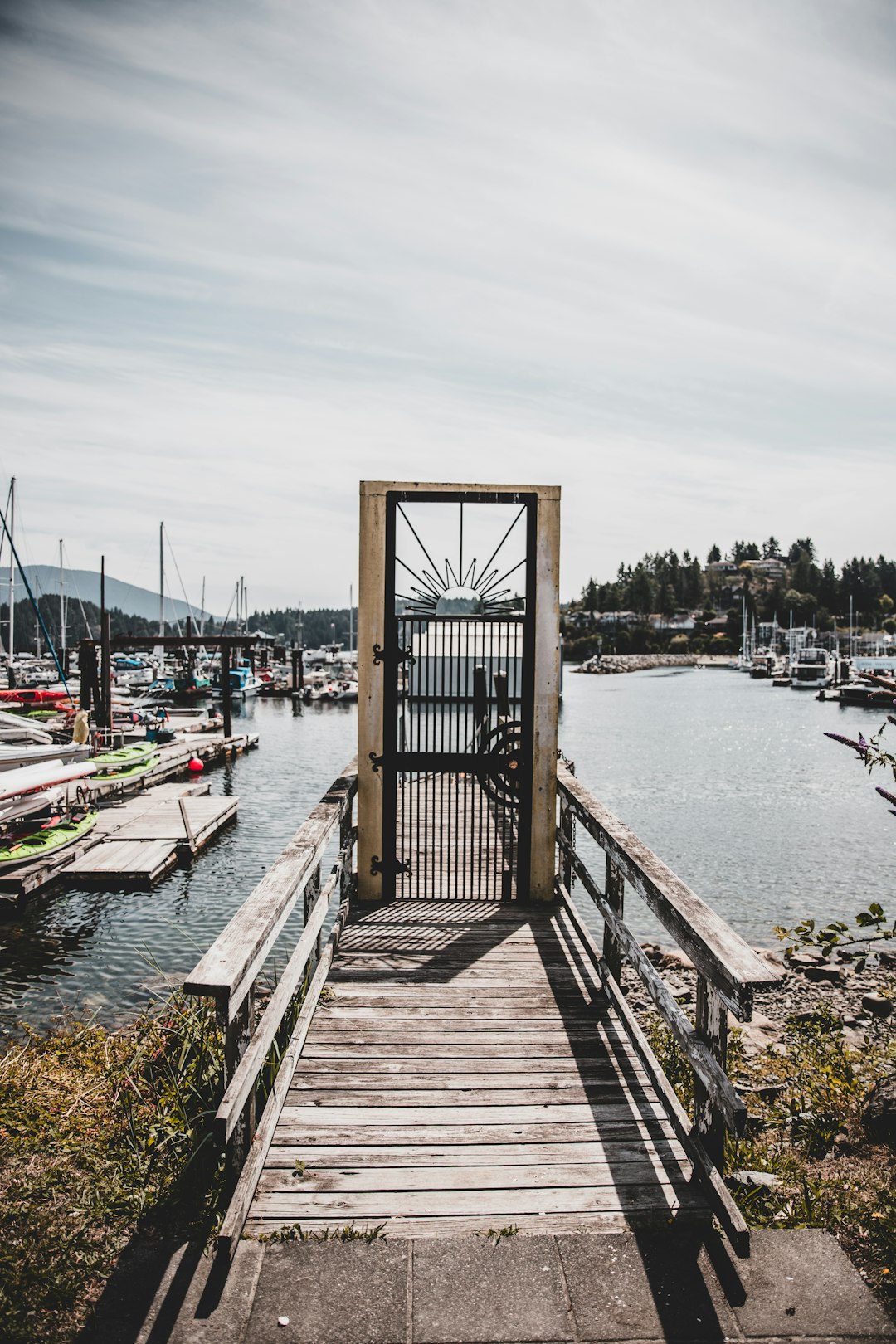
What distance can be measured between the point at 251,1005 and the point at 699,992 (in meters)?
1.88

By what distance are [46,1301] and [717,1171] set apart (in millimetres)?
2473

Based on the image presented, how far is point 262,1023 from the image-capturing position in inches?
151

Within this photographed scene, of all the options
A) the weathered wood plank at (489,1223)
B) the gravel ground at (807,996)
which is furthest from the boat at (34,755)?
the weathered wood plank at (489,1223)

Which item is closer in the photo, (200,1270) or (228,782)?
(200,1270)

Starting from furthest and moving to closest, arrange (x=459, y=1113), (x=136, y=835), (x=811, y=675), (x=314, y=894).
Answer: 1. (x=811, y=675)
2. (x=136, y=835)
3. (x=314, y=894)
4. (x=459, y=1113)

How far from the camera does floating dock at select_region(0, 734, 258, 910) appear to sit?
15.7m

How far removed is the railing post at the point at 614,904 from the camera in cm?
540

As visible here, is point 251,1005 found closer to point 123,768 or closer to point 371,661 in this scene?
point 371,661

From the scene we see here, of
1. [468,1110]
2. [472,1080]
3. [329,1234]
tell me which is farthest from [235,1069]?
[472,1080]

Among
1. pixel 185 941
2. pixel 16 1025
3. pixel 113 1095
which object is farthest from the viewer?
pixel 185 941

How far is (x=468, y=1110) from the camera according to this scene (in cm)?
420

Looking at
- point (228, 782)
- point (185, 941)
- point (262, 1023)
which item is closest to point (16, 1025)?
point (185, 941)

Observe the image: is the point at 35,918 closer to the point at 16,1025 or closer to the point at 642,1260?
the point at 16,1025

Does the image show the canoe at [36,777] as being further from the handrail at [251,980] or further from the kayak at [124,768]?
the handrail at [251,980]
